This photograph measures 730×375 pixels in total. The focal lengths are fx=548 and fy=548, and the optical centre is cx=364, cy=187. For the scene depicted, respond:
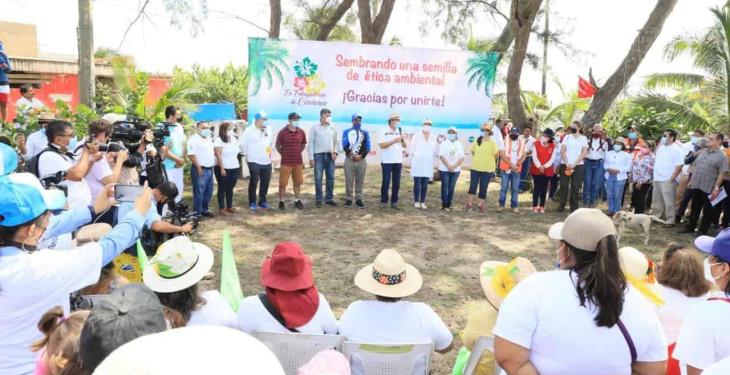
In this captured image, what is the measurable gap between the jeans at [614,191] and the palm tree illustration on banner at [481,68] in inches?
143

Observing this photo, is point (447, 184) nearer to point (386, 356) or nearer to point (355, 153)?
point (355, 153)

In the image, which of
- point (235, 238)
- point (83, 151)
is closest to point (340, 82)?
point (235, 238)

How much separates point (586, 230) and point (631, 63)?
10645 millimetres

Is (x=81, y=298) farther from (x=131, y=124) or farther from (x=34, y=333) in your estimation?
(x=131, y=124)

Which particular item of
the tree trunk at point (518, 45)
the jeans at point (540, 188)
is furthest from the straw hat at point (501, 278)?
the tree trunk at point (518, 45)

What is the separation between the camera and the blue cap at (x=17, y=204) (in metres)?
1.98

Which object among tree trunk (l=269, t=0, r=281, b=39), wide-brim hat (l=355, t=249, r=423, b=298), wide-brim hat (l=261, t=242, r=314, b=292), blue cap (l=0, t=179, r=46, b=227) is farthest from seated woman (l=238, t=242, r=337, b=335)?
tree trunk (l=269, t=0, r=281, b=39)

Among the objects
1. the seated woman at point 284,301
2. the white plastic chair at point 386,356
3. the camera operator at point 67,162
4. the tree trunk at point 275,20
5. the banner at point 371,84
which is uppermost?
the tree trunk at point 275,20

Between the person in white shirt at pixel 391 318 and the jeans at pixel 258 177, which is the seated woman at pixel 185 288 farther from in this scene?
the jeans at pixel 258 177

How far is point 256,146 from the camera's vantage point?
8.88 m

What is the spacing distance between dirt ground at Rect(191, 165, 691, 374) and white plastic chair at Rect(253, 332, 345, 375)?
178cm

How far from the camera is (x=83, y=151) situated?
14.3 feet

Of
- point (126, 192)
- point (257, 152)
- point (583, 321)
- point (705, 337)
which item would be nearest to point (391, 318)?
point (583, 321)

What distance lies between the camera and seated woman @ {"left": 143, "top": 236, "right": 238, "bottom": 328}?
2623 mm
